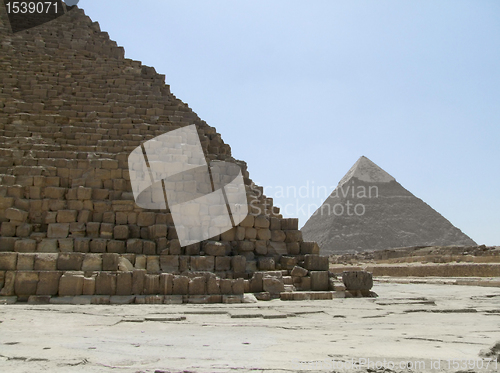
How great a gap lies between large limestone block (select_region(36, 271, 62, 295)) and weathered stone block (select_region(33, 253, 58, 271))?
200 millimetres

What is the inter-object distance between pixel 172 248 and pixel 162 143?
2.82 m

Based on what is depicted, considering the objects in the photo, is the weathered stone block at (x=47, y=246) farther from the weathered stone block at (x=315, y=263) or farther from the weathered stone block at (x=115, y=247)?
the weathered stone block at (x=315, y=263)

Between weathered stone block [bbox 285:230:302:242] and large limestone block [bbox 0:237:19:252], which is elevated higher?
weathered stone block [bbox 285:230:302:242]

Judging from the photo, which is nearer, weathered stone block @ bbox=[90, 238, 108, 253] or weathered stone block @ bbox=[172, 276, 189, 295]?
weathered stone block @ bbox=[172, 276, 189, 295]

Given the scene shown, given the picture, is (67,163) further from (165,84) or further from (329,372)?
(329,372)

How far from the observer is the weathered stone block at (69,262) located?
7.42 meters

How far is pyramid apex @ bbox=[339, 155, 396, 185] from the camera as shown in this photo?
179ft

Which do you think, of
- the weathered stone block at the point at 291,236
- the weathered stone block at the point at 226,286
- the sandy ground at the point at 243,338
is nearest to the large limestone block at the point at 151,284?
the sandy ground at the point at 243,338

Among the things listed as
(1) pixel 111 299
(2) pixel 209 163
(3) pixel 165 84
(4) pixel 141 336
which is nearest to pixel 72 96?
(3) pixel 165 84

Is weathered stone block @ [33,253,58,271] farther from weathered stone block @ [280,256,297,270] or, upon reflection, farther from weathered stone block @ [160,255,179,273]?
weathered stone block @ [280,256,297,270]

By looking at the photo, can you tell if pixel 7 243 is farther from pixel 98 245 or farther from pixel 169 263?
pixel 169 263

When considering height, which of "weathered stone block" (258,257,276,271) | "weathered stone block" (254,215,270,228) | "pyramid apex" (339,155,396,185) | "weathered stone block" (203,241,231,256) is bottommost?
"weathered stone block" (258,257,276,271)

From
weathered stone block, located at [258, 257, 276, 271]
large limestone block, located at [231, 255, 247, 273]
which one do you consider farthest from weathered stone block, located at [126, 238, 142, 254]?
weathered stone block, located at [258, 257, 276, 271]

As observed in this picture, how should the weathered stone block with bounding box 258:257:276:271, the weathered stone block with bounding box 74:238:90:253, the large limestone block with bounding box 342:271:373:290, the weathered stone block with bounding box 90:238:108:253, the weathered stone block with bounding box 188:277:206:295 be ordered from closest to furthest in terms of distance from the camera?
the weathered stone block with bounding box 188:277:206:295 → the weathered stone block with bounding box 74:238:90:253 → the weathered stone block with bounding box 90:238:108:253 → the weathered stone block with bounding box 258:257:276:271 → the large limestone block with bounding box 342:271:373:290
